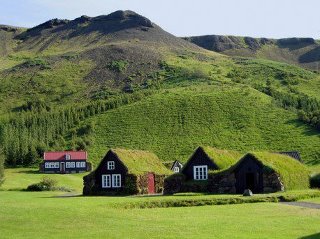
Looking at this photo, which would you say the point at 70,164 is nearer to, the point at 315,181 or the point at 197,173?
the point at 197,173

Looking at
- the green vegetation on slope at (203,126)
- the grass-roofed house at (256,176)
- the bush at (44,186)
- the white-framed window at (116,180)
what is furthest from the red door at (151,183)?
the green vegetation on slope at (203,126)

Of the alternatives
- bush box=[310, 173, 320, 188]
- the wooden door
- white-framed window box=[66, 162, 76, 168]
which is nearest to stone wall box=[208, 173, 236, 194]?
bush box=[310, 173, 320, 188]

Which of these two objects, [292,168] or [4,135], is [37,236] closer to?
[292,168]

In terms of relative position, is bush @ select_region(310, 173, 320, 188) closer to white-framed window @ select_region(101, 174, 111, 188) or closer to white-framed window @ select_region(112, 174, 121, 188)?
white-framed window @ select_region(112, 174, 121, 188)

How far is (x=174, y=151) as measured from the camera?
12288cm

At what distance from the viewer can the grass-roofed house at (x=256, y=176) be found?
166 ft

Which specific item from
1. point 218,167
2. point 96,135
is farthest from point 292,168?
point 96,135

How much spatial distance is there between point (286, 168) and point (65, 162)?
77864 mm

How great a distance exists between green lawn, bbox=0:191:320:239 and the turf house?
48.6 ft

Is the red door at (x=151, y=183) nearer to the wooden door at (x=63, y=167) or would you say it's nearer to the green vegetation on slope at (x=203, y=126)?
the green vegetation on slope at (x=203, y=126)

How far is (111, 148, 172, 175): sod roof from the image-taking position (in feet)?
197

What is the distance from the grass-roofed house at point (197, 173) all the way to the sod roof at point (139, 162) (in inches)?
213

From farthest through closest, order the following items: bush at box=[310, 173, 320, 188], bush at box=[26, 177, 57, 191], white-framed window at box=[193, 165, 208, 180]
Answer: bush at box=[26, 177, 57, 191] → bush at box=[310, 173, 320, 188] → white-framed window at box=[193, 165, 208, 180]

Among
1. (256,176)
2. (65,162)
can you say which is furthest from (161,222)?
(65,162)
